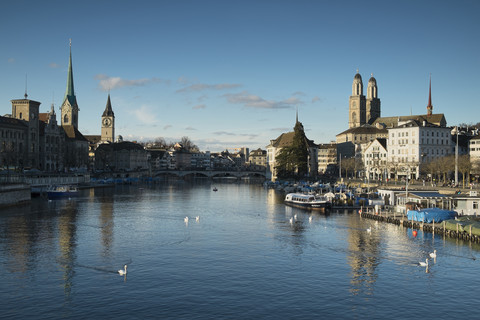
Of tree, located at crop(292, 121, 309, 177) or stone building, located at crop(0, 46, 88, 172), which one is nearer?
stone building, located at crop(0, 46, 88, 172)

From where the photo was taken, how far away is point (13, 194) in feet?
248

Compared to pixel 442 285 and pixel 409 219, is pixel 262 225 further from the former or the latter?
pixel 442 285

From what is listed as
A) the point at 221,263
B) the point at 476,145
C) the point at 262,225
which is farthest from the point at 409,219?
the point at 476,145

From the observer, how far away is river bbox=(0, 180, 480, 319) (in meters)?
26.6

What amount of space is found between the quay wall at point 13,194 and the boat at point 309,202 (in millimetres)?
45563

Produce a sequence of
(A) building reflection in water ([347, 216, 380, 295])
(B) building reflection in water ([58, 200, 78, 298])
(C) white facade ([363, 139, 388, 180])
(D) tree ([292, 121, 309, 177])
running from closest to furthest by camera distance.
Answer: (A) building reflection in water ([347, 216, 380, 295]) → (B) building reflection in water ([58, 200, 78, 298]) → (C) white facade ([363, 139, 388, 180]) → (D) tree ([292, 121, 309, 177])

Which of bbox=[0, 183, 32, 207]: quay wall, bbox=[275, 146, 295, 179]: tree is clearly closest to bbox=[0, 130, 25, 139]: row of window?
bbox=[0, 183, 32, 207]: quay wall

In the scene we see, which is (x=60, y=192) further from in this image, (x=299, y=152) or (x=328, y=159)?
(x=328, y=159)

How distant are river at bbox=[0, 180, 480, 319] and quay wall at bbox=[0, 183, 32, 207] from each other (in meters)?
14.5

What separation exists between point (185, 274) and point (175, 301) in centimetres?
560

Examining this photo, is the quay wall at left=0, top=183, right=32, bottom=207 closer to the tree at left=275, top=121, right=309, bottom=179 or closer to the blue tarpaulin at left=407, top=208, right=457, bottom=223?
the blue tarpaulin at left=407, top=208, right=457, bottom=223

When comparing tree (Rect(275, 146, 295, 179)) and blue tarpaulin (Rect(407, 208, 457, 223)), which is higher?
tree (Rect(275, 146, 295, 179))

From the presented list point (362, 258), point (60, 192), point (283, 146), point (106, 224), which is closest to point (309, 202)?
point (106, 224)

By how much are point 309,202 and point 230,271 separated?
151 ft
